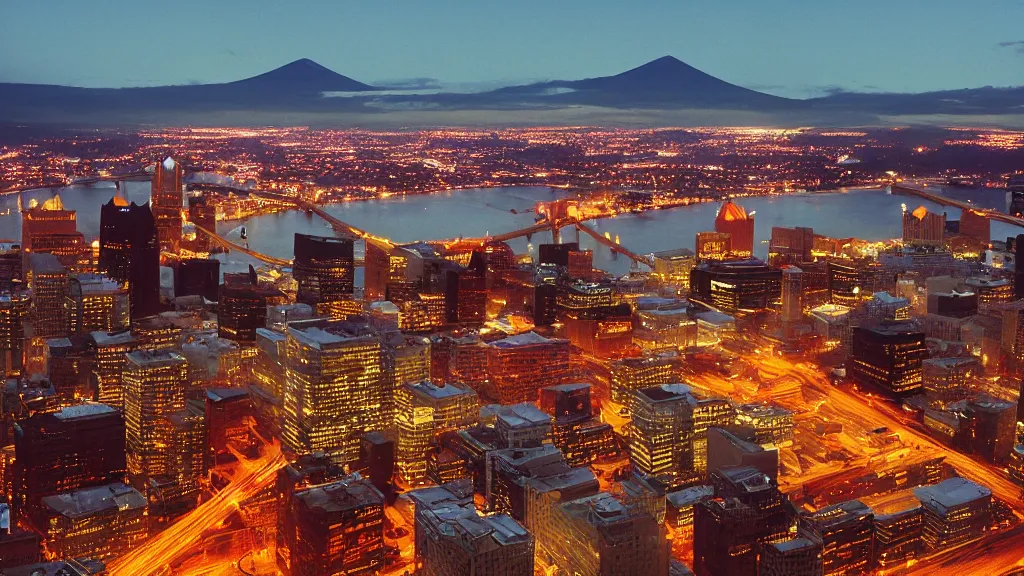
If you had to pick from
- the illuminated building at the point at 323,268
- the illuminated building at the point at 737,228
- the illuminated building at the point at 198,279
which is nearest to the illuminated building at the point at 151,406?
the illuminated building at the point at 323,268

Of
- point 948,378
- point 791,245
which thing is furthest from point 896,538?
point 791,245

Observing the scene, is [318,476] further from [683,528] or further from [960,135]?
[960,135]

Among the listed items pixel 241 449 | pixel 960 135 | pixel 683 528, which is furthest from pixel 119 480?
pixel 960 135

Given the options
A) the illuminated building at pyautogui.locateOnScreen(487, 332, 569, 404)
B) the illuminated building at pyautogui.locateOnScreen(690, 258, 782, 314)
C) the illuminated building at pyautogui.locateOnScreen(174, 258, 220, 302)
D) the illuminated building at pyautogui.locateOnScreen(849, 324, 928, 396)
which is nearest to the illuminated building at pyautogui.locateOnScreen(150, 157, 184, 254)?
the illuminated building at pyautogui.locateOnScreen(174, 258, 220, 302)

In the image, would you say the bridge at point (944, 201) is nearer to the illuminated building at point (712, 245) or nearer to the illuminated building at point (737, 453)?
the illuminated building at point (712, 245)

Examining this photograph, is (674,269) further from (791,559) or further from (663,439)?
(791,559)
